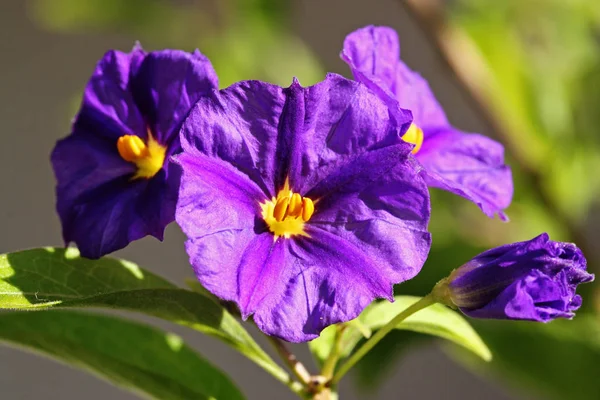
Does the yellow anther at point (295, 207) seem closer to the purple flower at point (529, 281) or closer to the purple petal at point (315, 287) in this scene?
the purple petal at point (315, 287)

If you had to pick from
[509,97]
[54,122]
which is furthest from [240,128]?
[54,122]

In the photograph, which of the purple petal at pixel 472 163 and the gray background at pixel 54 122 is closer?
the purple petal at pixel 472 163

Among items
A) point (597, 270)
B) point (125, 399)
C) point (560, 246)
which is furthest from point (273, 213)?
point (125, 399)

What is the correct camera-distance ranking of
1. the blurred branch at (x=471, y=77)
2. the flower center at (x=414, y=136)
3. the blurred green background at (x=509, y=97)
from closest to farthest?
1. the flower center at (x=414, y=136)
2. the blurred branch at (x=471, y=77)
3. the blurred green background at (x=509, y=97)

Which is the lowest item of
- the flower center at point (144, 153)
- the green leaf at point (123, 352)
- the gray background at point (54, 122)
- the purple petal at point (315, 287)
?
the gray background at point (54, 122)

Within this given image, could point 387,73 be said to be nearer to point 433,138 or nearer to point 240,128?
point 433,138

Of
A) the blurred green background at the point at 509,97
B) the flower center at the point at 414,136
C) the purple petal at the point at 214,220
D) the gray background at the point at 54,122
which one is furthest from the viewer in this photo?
the gray background at the point at 54,122

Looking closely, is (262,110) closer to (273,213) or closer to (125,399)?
(273,213)

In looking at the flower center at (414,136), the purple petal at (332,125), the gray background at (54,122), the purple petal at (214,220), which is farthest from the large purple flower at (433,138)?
the gray background at (54,122)
